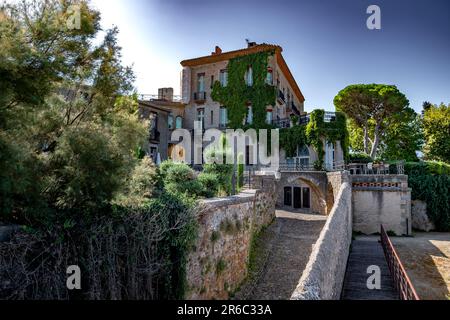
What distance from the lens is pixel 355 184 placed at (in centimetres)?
1928

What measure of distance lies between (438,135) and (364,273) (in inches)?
988

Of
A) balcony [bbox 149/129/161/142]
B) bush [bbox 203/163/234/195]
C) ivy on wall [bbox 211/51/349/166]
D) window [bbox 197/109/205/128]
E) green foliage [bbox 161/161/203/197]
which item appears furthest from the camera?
window [bbox 197/109/205/128]

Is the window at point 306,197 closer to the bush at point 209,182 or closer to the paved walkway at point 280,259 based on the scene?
the paved walkway at point 280,259

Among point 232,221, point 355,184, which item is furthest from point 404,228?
point 232,221

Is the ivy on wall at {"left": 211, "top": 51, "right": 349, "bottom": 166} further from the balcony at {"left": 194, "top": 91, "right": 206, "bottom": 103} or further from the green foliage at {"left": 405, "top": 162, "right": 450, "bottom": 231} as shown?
the green foliage at {"left": 405, "top": 162, "right": 450, "bottom": 231}

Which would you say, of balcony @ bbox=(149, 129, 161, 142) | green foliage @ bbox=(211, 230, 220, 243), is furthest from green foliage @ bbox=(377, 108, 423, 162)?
green foliage @ bbox=(211, 230, 220, 243)

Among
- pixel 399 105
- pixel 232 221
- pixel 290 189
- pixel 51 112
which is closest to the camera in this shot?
pixel 51 112

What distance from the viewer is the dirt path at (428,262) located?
1092 centimetres

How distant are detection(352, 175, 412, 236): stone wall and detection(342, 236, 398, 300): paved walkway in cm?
191

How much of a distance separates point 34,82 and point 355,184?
18402mm

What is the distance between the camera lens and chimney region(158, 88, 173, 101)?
33.4m

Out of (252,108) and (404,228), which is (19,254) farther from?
(252,108)

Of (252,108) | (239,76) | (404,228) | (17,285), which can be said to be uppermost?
(239,76)

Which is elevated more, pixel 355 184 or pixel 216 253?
pixel 355 184
